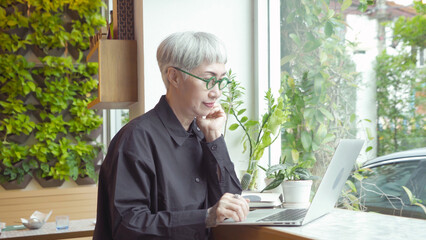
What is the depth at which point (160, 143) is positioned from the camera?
1592 mm

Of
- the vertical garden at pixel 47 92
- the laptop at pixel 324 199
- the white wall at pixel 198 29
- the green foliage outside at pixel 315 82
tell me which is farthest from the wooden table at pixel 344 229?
the vertical garden at pixel 47 92

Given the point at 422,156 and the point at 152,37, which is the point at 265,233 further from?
the point at 152,37

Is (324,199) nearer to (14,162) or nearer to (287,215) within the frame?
(287,215)

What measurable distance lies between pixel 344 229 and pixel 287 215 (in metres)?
0.22

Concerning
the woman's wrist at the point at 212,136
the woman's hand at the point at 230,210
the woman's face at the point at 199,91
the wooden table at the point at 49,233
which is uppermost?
the woman's face at the point at 199,91

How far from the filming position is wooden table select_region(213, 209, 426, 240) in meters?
1.29

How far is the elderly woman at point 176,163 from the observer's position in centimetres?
144

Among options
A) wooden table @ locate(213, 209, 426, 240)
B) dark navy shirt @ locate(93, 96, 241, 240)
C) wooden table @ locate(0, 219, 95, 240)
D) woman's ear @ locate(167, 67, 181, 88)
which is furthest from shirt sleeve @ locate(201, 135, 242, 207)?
wooden table @ locate(0, 219, 95, 240)

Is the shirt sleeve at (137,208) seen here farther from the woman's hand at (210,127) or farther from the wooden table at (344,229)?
the woman's hand at (210,127)

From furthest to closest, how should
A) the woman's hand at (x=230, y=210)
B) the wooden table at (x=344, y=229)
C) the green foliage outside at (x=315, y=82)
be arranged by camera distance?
the green foliage outside at (x=315, y=82) < the woman's hand at (x=230, y=210) < the wooden table at (x=344, y=229)

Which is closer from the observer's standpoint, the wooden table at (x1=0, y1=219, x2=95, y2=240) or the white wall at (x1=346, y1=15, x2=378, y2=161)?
the white wall at (x1=346, y1=15, x2=378, y2=161)

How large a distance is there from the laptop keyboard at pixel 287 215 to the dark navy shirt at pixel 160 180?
0.20 m

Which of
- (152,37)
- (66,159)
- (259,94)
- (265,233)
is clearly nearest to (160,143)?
(265,233)

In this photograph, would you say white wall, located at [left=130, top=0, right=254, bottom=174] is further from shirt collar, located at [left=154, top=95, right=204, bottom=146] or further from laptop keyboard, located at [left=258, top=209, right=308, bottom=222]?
laptop keyboard, located at [left=258, top=209, right=308, bottom=222]
